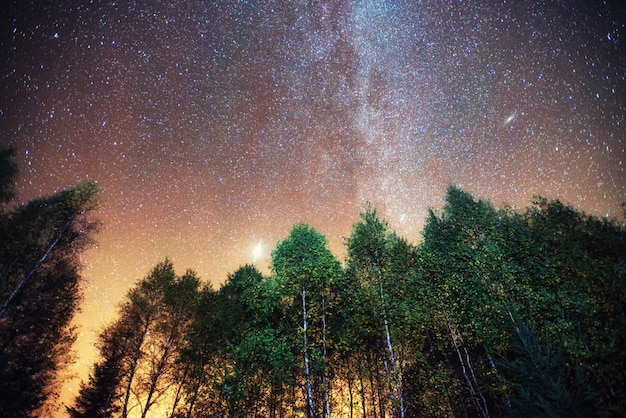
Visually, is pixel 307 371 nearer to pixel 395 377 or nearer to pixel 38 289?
pixel 395 377

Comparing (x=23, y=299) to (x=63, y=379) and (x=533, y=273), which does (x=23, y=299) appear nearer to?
(x=63, y=379)

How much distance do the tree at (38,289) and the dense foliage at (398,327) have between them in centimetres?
399

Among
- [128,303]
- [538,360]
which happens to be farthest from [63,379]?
[538,360]

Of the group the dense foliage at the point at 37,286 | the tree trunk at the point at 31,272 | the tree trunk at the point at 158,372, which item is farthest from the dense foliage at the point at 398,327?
the tree trunk at the point at 31,272

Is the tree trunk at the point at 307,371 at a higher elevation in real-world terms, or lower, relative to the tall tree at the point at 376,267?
lower

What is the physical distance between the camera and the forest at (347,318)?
1196cm

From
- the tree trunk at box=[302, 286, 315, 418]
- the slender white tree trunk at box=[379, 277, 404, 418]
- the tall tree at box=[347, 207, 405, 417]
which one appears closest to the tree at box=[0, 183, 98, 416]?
the tree trunk at box=[302, 286, 315, 418]

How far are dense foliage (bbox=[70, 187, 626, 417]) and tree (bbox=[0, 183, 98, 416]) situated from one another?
3986 millimetres

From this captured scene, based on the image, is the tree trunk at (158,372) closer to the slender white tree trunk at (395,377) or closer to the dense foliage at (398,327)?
the dense foliage at (398,327)

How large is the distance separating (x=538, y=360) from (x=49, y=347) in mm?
27148

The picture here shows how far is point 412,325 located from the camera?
47.5 feet

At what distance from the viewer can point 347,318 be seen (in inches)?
622

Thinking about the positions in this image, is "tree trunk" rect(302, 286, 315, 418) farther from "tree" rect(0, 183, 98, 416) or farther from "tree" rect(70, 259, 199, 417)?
"tree" rect(0, 183, 98, 416)

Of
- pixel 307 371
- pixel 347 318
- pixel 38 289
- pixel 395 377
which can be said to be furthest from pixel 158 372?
pixel 395 377
